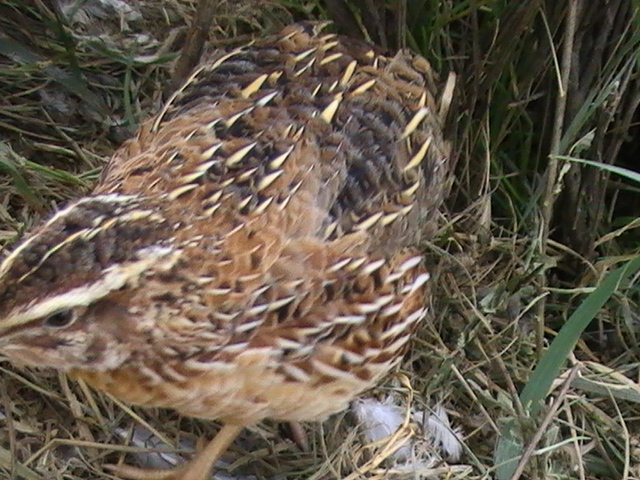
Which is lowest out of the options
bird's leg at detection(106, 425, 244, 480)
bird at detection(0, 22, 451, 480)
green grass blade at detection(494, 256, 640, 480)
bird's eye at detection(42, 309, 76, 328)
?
green grass blade at detection(494, 256, 640, 480)

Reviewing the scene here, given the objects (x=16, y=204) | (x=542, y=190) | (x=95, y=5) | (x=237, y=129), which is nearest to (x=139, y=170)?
(x=237, y=129)

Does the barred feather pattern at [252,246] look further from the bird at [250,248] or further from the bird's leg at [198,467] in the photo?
the bird's leg at [198,467]

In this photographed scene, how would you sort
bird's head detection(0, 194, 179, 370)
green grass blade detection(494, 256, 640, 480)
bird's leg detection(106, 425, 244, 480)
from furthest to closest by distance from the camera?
bird's leg detection(106, 425, 244, 480), green grass blade detection(494, 256, 640, 480), bird's head detection(0, 194, 179, 370)

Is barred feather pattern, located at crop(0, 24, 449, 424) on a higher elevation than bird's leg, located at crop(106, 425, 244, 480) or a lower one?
higher

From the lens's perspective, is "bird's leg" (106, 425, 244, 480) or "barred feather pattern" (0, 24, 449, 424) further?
"bird's leg" (106, 425, 244, 480)

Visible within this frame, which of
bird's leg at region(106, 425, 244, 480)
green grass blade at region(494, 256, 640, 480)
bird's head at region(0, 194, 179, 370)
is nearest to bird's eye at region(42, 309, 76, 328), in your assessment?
bird's head at region(0, 194, 179, 370)

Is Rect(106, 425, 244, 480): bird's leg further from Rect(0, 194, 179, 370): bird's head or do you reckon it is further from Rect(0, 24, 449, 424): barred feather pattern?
Rect(0, 194, 179, 370): bird's head

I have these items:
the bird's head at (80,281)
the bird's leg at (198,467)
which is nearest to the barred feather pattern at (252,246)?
the bird's head at (80,281)

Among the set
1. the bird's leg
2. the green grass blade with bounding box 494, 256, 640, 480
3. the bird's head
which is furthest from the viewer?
the bird's leg

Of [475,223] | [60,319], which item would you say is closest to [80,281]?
[60,319]

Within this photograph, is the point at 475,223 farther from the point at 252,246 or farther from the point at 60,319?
the point at 60,319
